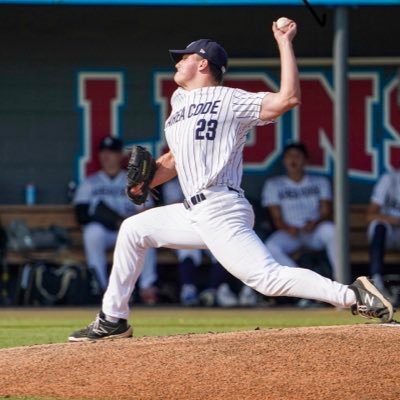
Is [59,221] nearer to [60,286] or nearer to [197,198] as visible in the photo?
[60,286]

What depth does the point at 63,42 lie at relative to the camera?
12.8 metres

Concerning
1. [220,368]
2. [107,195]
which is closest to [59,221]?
[107,195]

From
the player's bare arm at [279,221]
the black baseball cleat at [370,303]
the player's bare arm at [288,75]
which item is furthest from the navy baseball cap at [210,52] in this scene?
the player's bare arm at [279,221]

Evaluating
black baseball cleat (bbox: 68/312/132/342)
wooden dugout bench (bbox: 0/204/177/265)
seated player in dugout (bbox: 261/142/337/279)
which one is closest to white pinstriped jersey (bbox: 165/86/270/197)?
black baseball cleat (bbox: 68/312/132/342)

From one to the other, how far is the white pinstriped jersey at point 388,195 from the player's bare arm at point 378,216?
0.15ft

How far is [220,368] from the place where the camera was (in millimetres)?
5512

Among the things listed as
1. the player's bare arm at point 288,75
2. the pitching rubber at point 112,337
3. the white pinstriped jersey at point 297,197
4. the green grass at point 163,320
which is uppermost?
the player's bare arm at point 288,75

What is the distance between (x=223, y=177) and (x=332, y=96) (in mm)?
6858

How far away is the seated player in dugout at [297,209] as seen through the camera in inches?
469

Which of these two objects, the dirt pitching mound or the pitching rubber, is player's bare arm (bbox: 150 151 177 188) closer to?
the pitching rubber

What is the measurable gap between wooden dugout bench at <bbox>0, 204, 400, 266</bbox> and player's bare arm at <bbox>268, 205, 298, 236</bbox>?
2.56 feet

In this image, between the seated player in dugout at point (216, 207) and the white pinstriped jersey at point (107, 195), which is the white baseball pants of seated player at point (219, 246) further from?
the white pinstriped jersey at point (107, 195)

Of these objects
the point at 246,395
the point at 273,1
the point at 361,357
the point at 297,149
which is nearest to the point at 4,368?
the point at 246,395

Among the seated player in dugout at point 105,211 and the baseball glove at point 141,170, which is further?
the seated player in dugout at point 105,211
